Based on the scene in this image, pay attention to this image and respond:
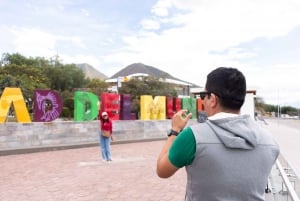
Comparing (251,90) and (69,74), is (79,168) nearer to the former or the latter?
(251,90)

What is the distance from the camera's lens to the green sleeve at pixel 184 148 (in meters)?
1.66

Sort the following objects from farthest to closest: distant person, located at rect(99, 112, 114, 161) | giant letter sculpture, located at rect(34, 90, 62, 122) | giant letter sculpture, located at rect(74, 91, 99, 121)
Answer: giant letter sculpture, located at rect(74, 91, 99, 121)
giant letter sculpture, located at rect(34, 90, 62, 122)
distant person, located at rect(99, 112, 114, 161)

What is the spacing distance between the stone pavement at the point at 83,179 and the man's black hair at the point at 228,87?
16.3 feet

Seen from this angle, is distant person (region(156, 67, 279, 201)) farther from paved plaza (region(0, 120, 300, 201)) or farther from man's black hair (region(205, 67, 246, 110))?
paved plaza (region(0, 120, 300, 201))

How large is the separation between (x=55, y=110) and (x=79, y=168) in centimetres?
481

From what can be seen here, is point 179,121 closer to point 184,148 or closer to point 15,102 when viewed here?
point 184,148

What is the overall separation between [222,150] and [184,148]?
18 cm

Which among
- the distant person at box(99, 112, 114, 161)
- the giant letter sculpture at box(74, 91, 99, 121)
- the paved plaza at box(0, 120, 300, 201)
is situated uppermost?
the giant letter sculpture at box(74, 91, 99, 121)

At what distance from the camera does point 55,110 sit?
14164 mm

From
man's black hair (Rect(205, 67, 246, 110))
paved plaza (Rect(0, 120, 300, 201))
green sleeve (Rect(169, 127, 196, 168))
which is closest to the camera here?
green sleeve (Rect(169, 127, 196, 168))

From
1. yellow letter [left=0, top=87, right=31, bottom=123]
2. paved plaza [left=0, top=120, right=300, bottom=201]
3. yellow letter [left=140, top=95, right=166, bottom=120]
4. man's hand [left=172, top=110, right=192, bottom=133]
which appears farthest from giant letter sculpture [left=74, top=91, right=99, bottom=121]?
man's hand [left=172, top=110, right=192, bottom=133]

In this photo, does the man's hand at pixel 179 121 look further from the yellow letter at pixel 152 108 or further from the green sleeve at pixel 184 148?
the yellow letter at pixel 152 108

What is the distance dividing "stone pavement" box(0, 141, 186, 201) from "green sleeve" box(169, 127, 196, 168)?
5.03 metres

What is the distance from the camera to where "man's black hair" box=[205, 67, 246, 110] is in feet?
5.94
